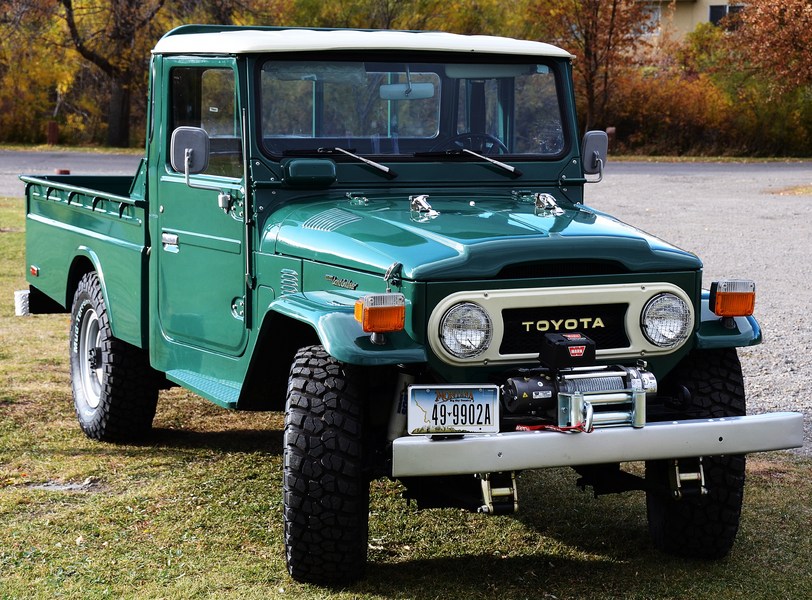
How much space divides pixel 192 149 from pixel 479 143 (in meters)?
1.34

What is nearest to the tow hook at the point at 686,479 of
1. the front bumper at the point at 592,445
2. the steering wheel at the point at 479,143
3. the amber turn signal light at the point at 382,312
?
the front bumper at the point at 592,445

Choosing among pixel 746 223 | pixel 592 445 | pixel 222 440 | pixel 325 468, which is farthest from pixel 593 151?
pixel 746 223

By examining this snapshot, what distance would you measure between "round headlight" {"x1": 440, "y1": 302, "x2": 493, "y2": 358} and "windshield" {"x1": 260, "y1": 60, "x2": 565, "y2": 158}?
4.45 feet

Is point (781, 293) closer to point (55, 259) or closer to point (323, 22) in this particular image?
point (55, 259)

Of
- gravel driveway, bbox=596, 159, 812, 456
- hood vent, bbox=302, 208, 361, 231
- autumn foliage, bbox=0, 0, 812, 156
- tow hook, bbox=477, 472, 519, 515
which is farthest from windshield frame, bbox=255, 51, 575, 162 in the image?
autumn foliage, bbox=0, 0, 812, 156

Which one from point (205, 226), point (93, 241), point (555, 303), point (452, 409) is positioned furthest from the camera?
point (93, 241)

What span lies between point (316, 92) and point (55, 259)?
2424mm

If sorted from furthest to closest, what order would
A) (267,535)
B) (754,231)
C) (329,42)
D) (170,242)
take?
(754,231)
(170,242)
(329,42)
(267,535)

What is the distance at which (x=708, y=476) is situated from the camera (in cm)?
459

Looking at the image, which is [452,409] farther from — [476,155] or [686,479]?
[476,155]

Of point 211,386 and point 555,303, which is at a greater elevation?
point 555,303

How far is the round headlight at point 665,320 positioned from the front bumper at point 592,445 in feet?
1.18

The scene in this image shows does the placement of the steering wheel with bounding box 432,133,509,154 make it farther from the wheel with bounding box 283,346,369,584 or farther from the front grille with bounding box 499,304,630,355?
the wheel with bounding box 283,346,369,584

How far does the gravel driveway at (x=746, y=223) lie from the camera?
8.10 m
